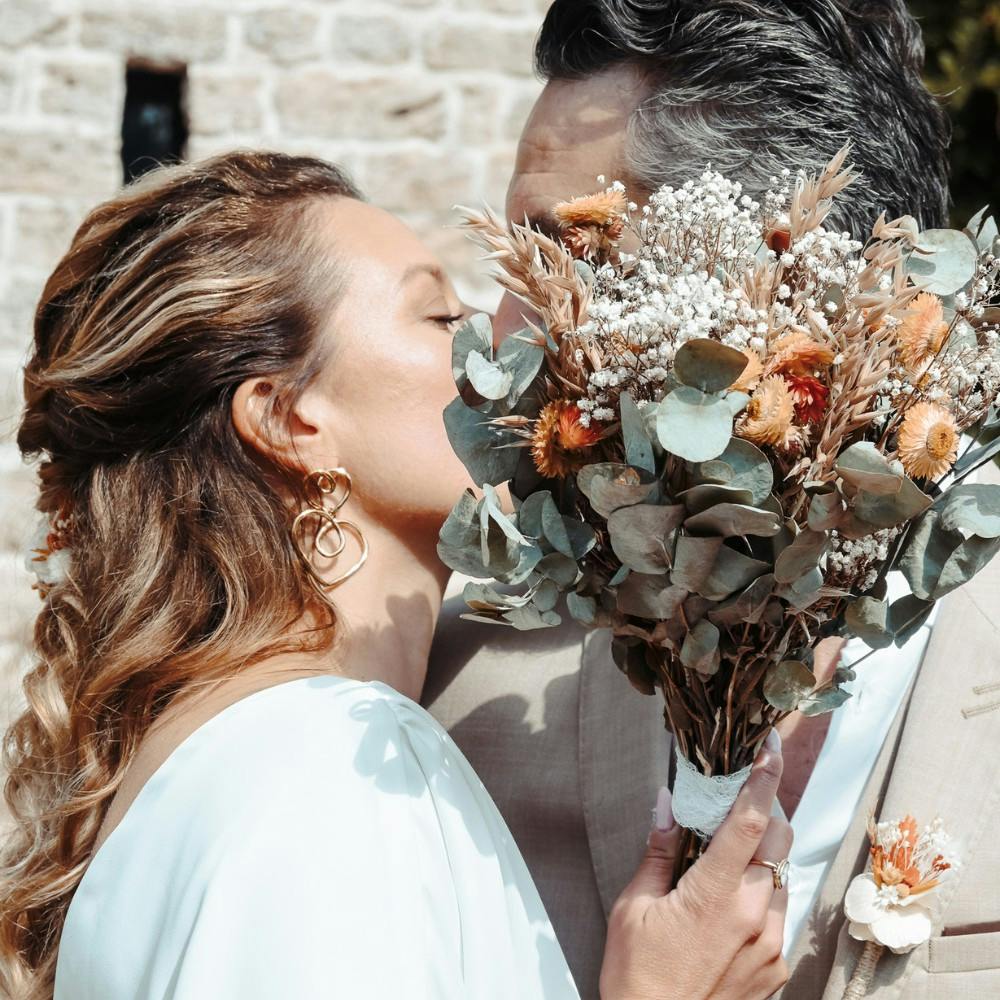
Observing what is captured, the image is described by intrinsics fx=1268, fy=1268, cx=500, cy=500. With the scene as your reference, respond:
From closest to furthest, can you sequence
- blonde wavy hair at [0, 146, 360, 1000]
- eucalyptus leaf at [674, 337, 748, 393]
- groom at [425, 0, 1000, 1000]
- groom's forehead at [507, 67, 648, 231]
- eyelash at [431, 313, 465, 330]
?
1. eucalyptus leaf at [674, 337, 748, 393]
2. groom at [425, 0, 1000, 1000]
3. blonde wavy hair at [0, 146, 360, 1000]
4. eyelash at [431, 313, 465, 330]
5. groom's forehead at [507, 67, 648, 231]

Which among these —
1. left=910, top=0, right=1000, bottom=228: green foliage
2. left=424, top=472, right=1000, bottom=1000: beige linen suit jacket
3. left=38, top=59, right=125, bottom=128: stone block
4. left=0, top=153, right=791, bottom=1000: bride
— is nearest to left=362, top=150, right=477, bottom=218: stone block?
left=38, top=59, right=125, bottom=128: stone block

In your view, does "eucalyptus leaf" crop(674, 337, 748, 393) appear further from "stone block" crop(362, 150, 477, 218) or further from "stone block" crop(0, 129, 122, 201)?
"stone block" crop(0, 129, 122, 201)

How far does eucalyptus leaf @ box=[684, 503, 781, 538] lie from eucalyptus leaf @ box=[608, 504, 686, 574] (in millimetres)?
26

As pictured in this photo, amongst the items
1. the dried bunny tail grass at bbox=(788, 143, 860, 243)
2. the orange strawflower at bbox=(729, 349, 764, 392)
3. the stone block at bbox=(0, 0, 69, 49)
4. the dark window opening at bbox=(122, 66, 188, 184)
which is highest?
the dried bunny tail grass at bbox=(788, 143, 860, 243)

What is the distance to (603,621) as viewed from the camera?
1.70 meters

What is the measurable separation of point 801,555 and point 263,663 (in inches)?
37.8

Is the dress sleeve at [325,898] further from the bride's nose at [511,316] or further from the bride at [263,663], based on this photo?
the bride's nose at [511,316]

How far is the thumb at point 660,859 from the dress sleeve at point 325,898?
0.30m

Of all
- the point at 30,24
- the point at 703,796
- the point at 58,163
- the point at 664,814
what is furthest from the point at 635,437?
the point at 30,24

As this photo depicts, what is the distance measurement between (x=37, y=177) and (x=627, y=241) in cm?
337

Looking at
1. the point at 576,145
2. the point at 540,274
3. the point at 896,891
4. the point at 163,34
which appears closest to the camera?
the point at 540,274

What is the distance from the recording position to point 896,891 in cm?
186

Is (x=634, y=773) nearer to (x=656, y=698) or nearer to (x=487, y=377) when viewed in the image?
(x=656, y=698)

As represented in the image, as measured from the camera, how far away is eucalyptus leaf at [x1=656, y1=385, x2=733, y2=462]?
1.38m
